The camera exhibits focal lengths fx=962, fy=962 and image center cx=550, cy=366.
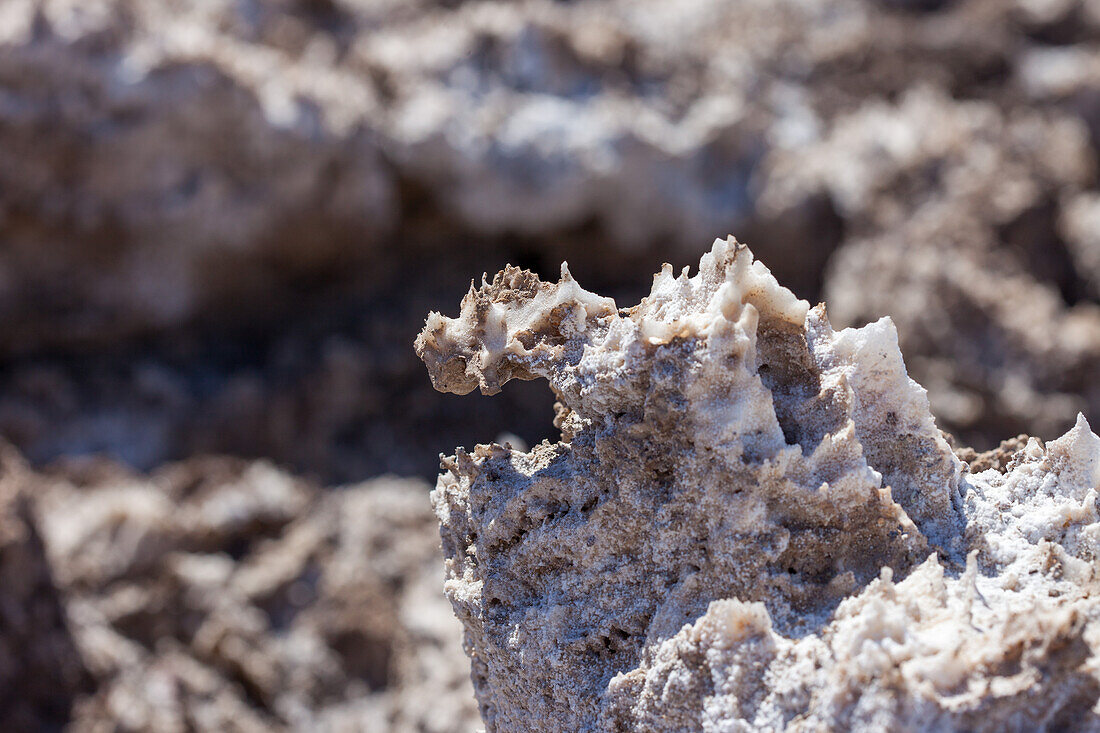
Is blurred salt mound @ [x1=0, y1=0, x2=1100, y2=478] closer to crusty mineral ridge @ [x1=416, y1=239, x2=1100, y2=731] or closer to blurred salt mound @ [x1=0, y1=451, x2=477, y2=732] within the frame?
blurred salt mound @ [x1=0, y1=451, x2=477, y2=732]

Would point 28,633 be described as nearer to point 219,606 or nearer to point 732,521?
point 219,606

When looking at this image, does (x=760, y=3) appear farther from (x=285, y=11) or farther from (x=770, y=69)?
(x=285, y=11)

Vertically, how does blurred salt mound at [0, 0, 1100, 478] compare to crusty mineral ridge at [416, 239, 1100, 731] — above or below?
above

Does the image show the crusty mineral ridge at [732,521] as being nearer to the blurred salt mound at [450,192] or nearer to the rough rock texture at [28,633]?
the rough rock texture at [28,633]

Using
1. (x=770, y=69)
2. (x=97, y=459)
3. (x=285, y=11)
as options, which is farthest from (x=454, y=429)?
(x=770, y=69)

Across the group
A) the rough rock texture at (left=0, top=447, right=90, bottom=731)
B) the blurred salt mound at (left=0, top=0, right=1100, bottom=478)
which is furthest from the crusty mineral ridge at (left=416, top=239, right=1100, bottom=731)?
the blurred salt mound at (left=0, top=0, right=1100, bottom=478)

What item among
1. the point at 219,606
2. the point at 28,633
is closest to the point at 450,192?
the point at 219,606

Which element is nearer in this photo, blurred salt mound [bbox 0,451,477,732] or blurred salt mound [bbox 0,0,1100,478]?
blurred salt mound [bbox 0,451,477,732]
